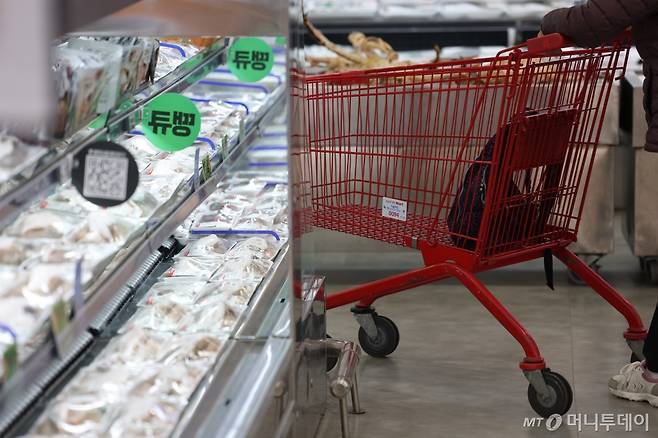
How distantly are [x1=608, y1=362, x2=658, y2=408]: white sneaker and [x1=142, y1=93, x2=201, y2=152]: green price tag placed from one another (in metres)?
1.69

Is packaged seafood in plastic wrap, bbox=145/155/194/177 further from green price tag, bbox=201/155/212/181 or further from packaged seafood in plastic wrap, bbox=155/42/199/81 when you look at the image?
packaged seafood in plastic wrap, bbox=155/42/199/81

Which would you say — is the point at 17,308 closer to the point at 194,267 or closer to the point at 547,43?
the point at 194,267

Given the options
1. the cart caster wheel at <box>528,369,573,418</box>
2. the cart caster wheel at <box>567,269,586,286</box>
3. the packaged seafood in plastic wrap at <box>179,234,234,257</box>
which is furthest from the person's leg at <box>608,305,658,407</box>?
the packaged seafood in plastic wrap at <box>179,234,234,257</box>

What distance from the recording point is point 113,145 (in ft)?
6.29

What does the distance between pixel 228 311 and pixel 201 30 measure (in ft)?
2.13

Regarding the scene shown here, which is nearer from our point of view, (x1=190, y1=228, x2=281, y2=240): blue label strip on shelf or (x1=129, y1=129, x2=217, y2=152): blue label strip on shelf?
(x1=129, y1=129, x2=217, y2=152): blue label strip on shelf

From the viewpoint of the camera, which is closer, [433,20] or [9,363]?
[9,363]

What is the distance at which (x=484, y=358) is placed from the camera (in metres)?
3.78

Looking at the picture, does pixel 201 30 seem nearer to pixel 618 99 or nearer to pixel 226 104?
pixel 226 104

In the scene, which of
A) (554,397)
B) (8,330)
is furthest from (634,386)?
(8,330)

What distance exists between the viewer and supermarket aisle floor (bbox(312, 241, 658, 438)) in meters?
3.22

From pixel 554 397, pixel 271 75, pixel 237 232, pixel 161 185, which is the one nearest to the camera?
pixel 161 185

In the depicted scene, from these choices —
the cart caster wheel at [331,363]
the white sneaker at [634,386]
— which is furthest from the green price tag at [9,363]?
the white sneaker at [634,386]
